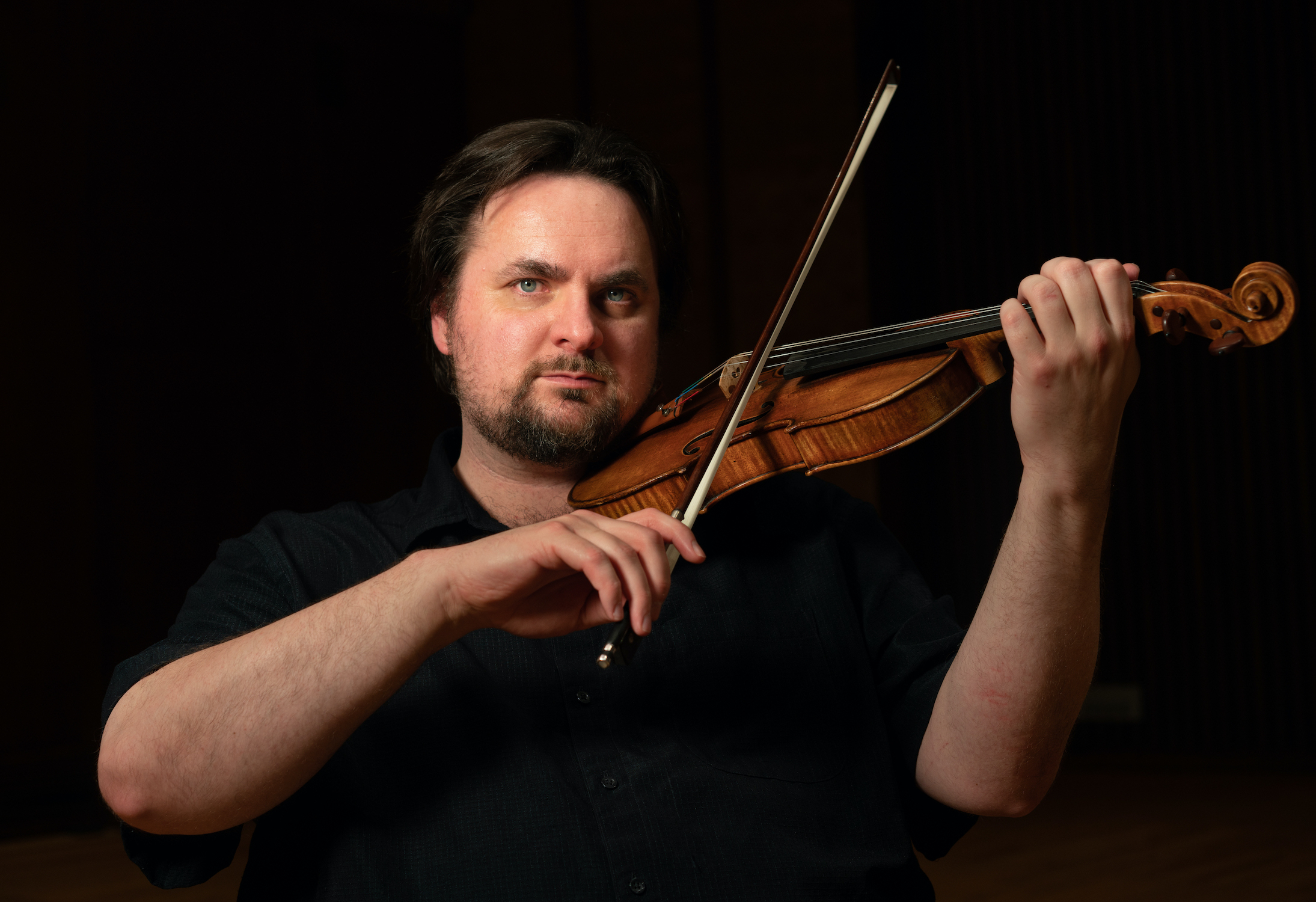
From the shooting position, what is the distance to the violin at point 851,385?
3.64 feet

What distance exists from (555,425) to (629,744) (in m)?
0.41

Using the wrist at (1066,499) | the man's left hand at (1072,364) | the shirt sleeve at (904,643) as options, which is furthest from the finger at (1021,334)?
the shirt sleeve at (904,643)

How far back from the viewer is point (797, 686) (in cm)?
135

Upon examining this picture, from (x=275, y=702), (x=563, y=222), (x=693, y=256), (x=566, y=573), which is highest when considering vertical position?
(x=563, y=222)

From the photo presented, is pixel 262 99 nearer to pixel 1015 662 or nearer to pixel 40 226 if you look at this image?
pixel 40 226

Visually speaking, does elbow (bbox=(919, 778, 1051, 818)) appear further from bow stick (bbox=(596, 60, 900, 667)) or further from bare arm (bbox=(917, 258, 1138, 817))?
bow stick (bbox=(596, 60, 900, 667))

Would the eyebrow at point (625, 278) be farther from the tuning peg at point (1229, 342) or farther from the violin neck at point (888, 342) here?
the tuning peg at point (1229, 342)

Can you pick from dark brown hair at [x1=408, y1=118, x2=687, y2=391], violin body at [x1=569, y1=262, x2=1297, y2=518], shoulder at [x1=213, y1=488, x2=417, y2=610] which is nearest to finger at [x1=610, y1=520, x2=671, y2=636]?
violin body at [x1=569, y1=262, x2=1297, y2=518]

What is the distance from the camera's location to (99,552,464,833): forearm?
3.44 feet

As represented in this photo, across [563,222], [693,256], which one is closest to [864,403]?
[563,222]

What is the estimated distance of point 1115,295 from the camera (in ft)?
3.55

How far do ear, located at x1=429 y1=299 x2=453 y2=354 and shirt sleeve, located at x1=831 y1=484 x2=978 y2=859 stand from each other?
25.2 inches

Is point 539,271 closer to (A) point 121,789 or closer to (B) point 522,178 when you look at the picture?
(B) point 522,178

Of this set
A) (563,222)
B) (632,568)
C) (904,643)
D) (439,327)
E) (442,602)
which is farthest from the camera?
(439,327)
